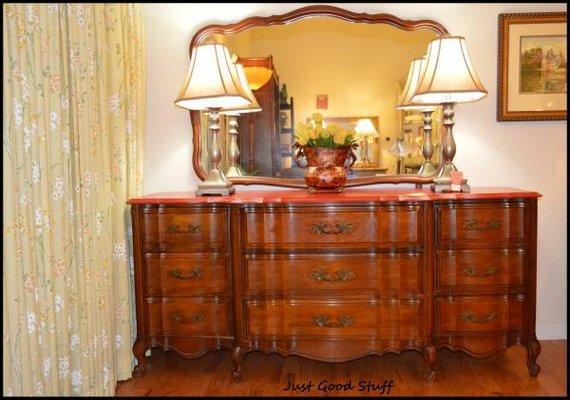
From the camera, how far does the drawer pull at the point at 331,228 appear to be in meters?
2.18

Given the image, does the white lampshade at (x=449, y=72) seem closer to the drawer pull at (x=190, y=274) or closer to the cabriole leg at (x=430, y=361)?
the cabriole leg at (x=430, y=361)

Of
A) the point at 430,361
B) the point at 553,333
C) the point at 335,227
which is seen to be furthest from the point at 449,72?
the point at 553,333

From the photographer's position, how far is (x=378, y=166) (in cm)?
268

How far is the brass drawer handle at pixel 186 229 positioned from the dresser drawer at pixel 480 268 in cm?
116

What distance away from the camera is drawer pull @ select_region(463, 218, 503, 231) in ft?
7.20

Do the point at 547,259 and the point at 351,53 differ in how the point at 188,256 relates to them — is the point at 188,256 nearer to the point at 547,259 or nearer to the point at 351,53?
the point at 351,53

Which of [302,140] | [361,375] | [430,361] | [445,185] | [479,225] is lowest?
[361,375]

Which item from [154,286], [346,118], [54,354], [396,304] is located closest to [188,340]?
[154,286]

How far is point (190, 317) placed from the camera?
2279 millimetres

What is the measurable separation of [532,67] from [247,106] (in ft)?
5.40

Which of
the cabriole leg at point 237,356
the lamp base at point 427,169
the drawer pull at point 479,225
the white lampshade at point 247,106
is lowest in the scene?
the cabriole leg at point 237,356

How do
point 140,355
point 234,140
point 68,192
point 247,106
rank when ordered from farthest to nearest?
point 234,140 → point 247,106 → point 140,355 → point 68,192

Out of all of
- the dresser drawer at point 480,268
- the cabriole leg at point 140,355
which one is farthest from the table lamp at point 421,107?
the cabriole leg at point 140,355

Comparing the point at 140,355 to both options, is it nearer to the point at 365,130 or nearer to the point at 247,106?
the point at 247,106
